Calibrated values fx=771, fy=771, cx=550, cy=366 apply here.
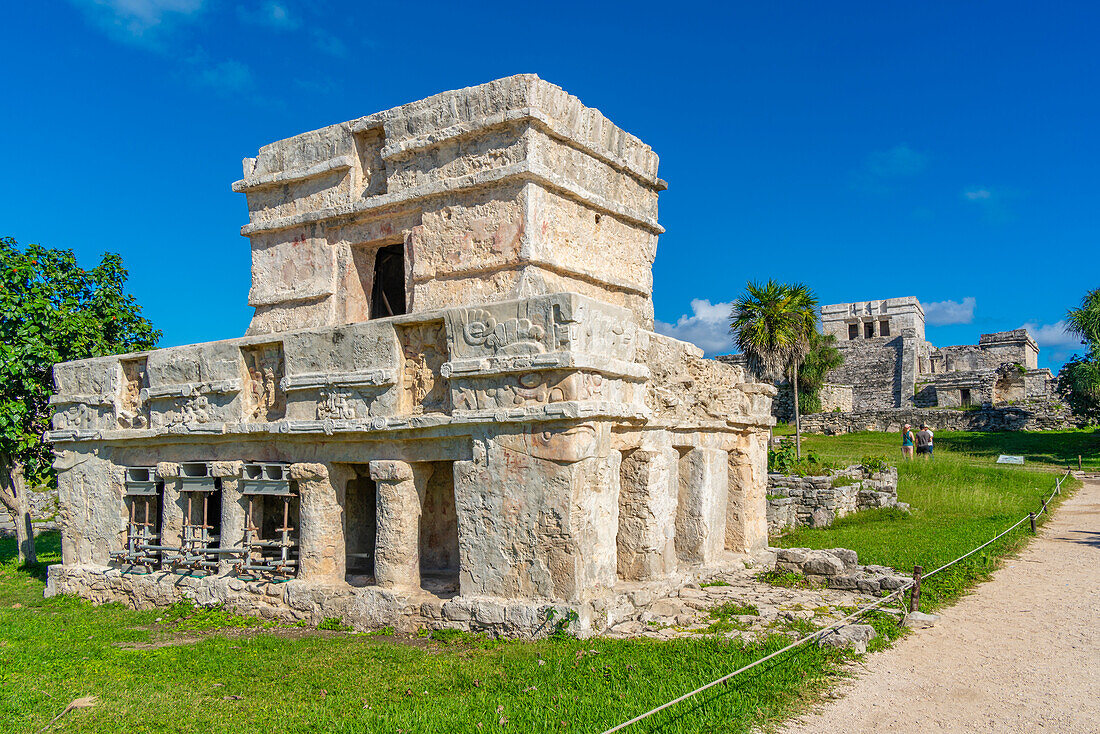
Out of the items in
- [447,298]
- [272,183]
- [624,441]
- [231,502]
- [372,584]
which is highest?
[272,183]

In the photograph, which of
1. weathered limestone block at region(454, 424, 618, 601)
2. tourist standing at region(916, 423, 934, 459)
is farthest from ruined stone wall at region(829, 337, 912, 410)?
weathered limestone block at region(454, 424, 618, 601)

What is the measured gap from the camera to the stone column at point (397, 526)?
6645 millimetres

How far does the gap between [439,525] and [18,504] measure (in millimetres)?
7816

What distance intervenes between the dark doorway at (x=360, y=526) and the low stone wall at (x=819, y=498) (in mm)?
6628

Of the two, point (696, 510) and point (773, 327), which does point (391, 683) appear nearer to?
point (696, 510)

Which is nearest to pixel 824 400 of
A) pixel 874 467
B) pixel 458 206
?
pixel 874 467

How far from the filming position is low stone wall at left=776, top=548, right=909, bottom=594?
24.7ft

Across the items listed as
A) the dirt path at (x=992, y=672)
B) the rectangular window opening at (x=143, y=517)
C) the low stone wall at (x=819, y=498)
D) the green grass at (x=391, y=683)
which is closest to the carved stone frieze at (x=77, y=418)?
the rectangular window opening at (x=143, y=517)

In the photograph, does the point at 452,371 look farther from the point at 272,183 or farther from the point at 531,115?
the point at 272,183

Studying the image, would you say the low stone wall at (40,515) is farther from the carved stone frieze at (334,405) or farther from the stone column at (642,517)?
the stone column at (642,517)

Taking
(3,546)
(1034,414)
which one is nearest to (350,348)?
(3,546)

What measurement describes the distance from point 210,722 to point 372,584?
8.20 ft

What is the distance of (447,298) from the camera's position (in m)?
7.65

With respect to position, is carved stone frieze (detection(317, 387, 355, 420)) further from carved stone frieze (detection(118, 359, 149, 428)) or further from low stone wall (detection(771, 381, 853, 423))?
low stone wall (detection(771, 381, 853, 423))
